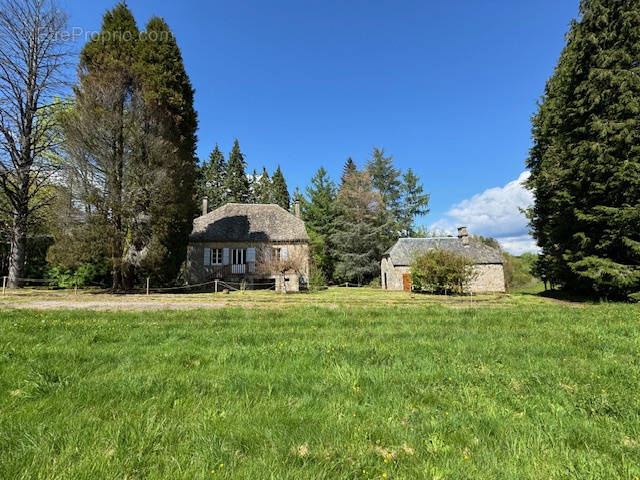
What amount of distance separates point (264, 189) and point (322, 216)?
52.3ft

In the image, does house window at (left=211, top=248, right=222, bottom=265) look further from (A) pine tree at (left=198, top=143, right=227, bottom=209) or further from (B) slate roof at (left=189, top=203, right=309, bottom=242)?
(A) pine tree at (left=198, top=143, right=227, bottom=209)

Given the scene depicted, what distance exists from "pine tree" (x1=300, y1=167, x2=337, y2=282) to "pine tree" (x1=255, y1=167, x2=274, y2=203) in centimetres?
728

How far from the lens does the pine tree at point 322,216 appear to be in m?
37.4

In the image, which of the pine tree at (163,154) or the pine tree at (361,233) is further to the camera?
the pine tree at (361,233)

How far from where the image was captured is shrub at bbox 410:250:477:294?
20812 mm

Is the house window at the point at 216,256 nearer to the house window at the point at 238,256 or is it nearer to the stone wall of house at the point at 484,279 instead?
the house window at the point at 238,256

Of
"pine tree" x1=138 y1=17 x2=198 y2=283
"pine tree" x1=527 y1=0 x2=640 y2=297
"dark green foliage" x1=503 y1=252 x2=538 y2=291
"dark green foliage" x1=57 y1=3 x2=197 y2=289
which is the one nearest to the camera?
"pine tree" x1=527 y1=0 x2=640 y2=297

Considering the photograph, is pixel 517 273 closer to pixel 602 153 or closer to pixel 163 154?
pixel 602 153

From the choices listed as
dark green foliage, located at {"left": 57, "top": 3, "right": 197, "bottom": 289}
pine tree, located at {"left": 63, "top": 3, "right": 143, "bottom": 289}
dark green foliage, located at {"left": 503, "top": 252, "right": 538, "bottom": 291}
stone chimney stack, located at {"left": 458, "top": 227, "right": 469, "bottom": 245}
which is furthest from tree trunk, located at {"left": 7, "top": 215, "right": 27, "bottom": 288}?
dark green foliage, located at {"left": 503, "top": 252, "right": 538, "bottom": 291}

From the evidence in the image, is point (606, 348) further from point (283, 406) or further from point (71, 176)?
point (71, 176)

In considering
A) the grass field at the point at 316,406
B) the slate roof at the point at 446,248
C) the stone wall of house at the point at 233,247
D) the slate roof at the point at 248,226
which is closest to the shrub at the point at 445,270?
the slate roof at the point at 446,248

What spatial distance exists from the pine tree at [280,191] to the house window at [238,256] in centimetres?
2376

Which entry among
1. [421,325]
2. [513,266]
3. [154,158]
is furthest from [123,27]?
[513,266]

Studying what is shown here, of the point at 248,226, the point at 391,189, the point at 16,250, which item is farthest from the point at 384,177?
the point at 16,250
